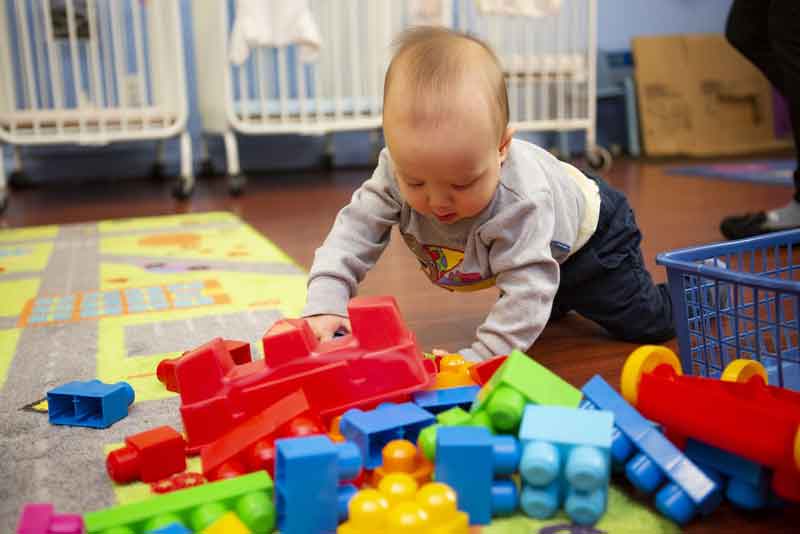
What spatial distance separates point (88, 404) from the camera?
0.74 metres

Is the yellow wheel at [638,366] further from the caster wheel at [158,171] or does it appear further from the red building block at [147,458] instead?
the caster wheel at [158,171]

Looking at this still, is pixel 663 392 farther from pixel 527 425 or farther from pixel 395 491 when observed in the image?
pixel 395 491

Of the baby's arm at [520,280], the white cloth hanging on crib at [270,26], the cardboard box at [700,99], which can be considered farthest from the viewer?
the cardboard box at [700,99]

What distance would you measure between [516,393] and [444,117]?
25cm

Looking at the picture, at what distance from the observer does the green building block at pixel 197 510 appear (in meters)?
0.53

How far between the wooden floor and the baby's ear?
0.81 feet

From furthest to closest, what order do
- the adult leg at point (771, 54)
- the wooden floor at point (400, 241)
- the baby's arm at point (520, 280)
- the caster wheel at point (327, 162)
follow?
1. the caster wheel at point (327, 162)
2. the adult leg at point (771, 54)
3. the wooden floor at point (400, 241)
4. the baby's arm at point (520, 280)

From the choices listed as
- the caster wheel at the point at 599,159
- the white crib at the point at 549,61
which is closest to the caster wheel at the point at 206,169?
the white crib at the point at 549,61

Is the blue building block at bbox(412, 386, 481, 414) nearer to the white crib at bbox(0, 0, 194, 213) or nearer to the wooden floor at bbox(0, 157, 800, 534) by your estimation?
the wooden floor at bbox(0, 157, 800, 534)

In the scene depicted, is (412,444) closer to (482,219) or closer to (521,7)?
(482,219)

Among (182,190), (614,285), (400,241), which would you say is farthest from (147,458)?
(182,190)

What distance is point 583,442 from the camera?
0.54 metres

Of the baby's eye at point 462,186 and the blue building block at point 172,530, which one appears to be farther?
the baby's eye at point 462,186

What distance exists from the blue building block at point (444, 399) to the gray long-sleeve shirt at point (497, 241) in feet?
0.38
